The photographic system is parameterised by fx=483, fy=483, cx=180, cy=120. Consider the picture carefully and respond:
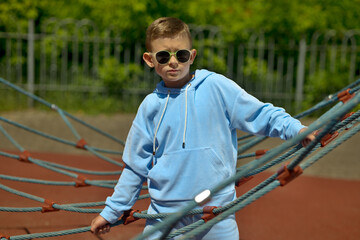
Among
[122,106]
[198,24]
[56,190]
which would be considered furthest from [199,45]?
[56,190]

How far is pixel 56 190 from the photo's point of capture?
4.48 metres

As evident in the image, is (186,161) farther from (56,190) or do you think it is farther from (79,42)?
(79,42)

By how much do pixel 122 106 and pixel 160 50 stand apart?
6.79 m

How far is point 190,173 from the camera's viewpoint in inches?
66.6

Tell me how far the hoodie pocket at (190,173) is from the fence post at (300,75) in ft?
23.0

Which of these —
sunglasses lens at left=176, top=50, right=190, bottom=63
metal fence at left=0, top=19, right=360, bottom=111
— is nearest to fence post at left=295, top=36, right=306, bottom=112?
metal fence at left=0, top=19, right=360, bottom=111

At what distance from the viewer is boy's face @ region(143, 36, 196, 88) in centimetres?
172

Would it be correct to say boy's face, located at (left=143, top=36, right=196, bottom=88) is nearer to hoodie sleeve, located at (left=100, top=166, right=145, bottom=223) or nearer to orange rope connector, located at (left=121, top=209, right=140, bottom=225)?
hoodie sleeve, located at (left=100, top=166, right=145, bottom=223)

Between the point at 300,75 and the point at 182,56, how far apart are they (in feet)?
23.3

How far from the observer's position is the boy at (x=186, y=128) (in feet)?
5.55

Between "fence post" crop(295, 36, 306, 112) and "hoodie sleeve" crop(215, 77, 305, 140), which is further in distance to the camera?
"fence post" crop(295, 36, 306, 112)

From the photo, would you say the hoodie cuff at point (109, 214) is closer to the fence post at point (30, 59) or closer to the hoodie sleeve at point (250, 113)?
the hoodie sleeve at point (250, 113)

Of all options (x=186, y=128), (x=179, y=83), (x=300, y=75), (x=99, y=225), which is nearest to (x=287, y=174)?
(x=186, y=128)

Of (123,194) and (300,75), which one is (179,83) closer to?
(123,194)
